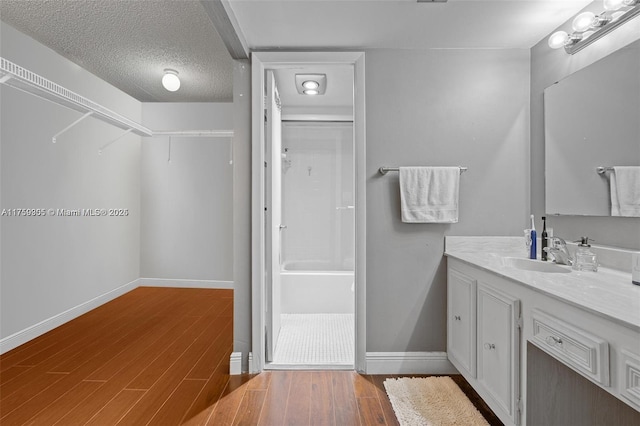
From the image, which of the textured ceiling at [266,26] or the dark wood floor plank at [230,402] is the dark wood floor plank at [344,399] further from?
the textured ceiling at [266,26]

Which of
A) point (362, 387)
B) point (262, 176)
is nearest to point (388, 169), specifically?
point (262, 176)

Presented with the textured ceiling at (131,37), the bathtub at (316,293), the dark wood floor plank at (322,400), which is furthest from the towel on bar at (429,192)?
the textured ceiling at (131,37)

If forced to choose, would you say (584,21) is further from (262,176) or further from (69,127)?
(69,127)

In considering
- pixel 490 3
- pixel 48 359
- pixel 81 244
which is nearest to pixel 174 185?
pixel 81 244

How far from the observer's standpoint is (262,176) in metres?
2.32

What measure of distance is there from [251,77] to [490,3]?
1467 millimetres

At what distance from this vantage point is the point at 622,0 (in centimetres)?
155

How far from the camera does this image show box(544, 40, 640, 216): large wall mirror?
1.58 meters

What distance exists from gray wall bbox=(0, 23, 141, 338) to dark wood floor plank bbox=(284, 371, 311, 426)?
2279 millimetres

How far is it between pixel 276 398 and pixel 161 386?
0.74m

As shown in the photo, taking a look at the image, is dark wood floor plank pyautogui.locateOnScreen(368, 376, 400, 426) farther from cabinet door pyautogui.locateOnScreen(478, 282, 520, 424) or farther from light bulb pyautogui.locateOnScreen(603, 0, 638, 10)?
light bulb pyautogui.locateOnScreen(603, 0, 638, 10)

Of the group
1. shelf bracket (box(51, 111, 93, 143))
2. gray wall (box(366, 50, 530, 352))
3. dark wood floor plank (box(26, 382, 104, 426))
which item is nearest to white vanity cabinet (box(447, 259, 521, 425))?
gray wall (box(366, 50, 530, 352))

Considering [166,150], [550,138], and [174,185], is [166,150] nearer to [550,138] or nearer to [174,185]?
[174,185]

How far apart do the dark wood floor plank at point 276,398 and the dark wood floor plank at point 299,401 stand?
3 centimetres
